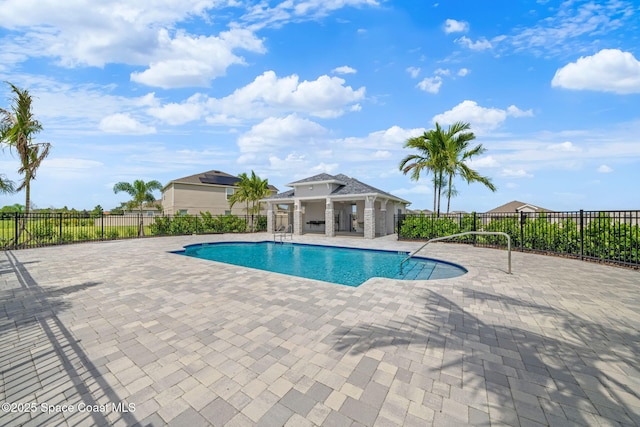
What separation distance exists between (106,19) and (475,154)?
18057 millimetres

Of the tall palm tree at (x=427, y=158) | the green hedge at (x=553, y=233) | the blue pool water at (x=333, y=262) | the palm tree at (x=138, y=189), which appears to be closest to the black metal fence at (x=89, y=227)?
the blue pool water at (x=333, y=262)

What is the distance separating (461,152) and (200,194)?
26.0 m

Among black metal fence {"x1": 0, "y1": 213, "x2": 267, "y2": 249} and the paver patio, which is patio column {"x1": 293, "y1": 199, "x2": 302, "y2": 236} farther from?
the paver patio

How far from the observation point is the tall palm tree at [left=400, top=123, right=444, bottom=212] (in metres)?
15.7

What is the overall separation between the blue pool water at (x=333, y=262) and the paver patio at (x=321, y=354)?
8.13 ft

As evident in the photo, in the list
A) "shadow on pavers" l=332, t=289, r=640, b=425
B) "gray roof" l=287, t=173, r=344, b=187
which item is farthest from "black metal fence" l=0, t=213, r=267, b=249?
"shadow on pavers" l=332, t=289, r=640, b=425

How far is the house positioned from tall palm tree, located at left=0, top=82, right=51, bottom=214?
43.0 feet

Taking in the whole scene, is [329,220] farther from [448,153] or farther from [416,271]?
[416,271]

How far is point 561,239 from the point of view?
9695 mm

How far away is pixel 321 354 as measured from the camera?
299 cm

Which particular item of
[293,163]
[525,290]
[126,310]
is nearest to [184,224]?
[293,163]

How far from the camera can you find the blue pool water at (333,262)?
8.23 meters

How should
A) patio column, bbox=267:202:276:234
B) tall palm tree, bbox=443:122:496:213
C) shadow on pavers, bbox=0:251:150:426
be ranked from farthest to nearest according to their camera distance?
patio column, bbox=267:202:276:234
tall palm tree, bbox=443:122:496:213
shadow on pavers, bbox=0:251:150:426

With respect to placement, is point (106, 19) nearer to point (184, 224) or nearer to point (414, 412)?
point (414, 412)
